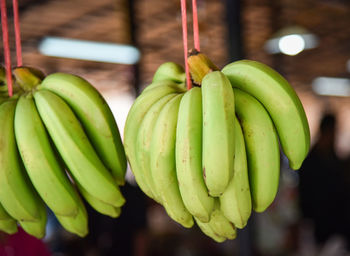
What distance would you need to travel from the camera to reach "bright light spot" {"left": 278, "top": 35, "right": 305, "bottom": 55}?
12.2 feet

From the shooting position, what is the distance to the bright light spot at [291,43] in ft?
12.2

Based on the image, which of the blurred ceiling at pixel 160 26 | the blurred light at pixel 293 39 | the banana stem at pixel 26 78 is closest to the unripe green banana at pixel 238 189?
the banana stem at pixel 26 78

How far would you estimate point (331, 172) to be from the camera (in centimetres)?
294

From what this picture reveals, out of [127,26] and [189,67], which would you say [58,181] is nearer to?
[189,67]

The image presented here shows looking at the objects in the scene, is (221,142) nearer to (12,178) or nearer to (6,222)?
(12,178)

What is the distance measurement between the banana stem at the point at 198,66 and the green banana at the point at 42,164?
1.05ft

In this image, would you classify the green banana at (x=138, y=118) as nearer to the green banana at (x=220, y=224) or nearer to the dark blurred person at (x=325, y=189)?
the green banana at (x=220, y=224)

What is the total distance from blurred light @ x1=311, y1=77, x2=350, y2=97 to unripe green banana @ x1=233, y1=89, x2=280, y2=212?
10.0 meters

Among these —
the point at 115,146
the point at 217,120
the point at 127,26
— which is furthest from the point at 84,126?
the point at 127,26

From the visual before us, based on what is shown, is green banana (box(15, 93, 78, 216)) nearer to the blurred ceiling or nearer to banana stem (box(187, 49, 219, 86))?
banana stem (box(187, 49, 219, 86))

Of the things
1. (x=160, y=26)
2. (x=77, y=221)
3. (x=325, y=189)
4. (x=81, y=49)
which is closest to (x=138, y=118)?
(x=77, y=221)

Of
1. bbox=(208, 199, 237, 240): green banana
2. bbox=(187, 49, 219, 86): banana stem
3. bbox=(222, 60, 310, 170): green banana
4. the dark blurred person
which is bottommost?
the dark blurred person

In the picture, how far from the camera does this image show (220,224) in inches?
31.8

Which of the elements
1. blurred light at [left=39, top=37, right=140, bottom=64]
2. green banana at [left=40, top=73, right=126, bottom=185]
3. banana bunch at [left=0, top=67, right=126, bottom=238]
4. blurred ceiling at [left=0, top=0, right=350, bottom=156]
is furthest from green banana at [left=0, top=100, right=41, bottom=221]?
blurred light at [left=39, top=37, right=140, bottom=64]
